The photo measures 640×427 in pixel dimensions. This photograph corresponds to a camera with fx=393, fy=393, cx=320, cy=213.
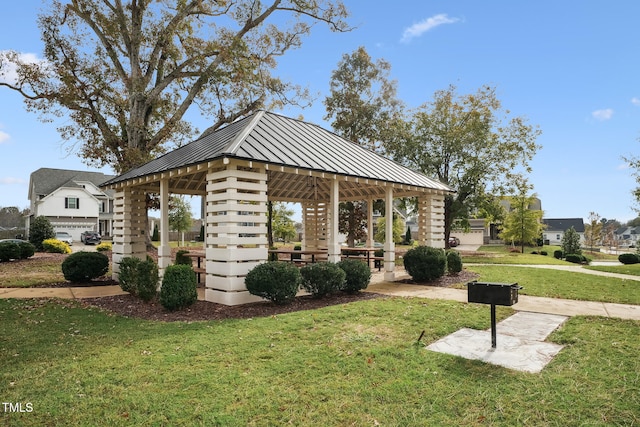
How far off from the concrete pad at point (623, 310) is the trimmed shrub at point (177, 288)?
803cm

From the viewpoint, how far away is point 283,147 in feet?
31.8

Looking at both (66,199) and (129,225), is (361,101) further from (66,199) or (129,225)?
(66,199)

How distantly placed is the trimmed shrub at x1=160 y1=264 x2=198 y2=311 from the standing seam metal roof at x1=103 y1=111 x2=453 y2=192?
7.60 feet

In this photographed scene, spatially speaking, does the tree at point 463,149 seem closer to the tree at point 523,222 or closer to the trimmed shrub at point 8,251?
the tree at point 523,222

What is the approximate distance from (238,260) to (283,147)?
3091 mm

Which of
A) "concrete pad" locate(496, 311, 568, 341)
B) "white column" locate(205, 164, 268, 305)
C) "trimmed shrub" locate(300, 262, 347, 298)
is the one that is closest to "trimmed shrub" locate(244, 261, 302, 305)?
"white column" locate(205, 164, 268, 305)

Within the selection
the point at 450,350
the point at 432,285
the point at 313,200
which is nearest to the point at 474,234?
the point at 313,200

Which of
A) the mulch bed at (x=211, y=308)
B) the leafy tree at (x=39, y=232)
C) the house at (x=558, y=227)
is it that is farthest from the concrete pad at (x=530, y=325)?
the house at (x=558, y=227)

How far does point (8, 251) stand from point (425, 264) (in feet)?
60.6

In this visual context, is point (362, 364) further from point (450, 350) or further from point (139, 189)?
point (139, 189)

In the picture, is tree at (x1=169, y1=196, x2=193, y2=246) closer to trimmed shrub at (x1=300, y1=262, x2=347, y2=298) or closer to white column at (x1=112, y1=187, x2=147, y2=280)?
white column at (x1=112, y1=187, x2=147, y2=280)

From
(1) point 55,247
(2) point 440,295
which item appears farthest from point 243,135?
(1) point 55,247

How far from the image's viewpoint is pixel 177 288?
7.82 metres

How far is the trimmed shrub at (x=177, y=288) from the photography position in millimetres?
7812
